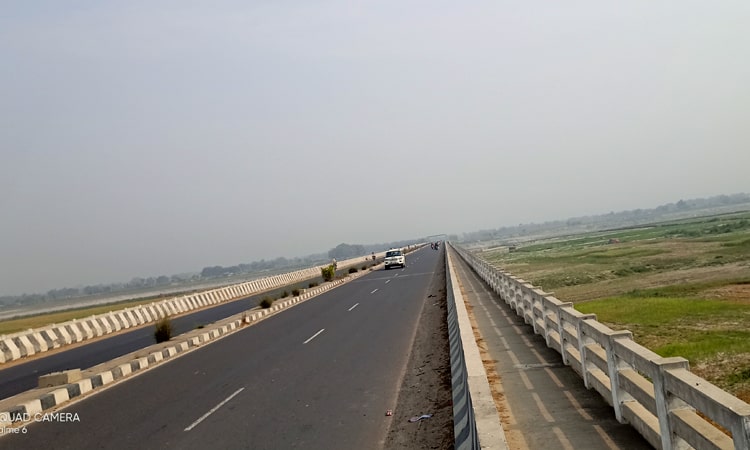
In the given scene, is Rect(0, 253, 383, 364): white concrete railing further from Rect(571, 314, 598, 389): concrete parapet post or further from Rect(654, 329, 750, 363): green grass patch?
Rect(571, 314, 598, 389): concrete parapet post

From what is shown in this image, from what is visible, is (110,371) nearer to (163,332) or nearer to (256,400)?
(256,400)

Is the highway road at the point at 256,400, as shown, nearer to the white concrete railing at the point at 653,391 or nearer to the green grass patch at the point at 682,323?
the white concrete railing at the point at 653,391

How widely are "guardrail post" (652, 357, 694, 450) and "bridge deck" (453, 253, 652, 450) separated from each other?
2.69 feet

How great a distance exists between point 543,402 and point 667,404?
3.12 m

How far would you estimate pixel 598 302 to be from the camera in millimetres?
23344

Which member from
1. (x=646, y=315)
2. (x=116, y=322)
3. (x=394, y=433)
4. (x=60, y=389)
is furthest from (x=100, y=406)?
(x=116, y=322)

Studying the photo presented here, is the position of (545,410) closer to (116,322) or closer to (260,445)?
(260,445)

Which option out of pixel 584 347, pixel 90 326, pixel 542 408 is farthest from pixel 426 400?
Answer: pixel 90 326

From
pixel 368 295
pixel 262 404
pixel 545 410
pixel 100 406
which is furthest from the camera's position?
pixel 368 295

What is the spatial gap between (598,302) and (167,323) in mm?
15603

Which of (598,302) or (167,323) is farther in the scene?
(598,302)

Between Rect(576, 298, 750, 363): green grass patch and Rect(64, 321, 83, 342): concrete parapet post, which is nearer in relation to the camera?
Rect(576, 298, 750, 363): green grass patch

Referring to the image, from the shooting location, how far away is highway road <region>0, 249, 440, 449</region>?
870 centimetres

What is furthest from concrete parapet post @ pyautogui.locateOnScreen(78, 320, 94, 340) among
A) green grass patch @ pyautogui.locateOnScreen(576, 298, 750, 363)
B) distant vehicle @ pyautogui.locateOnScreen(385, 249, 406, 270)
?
distant vehicle @ pyautogui.locateOnScreen(385, 249, 406, 270)
